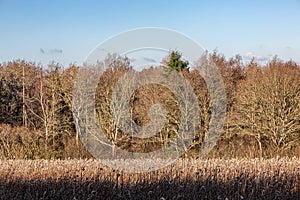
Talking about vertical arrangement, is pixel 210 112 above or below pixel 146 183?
above

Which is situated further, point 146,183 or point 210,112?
point 210,112

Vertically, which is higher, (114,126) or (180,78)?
(180,78)

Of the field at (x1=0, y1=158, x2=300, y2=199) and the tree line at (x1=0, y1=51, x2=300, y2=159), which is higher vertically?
the tree line at (x1=0, y1=51, x2=300, y2=159)

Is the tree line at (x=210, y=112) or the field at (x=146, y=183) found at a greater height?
the tree line at (x=210, y=112)

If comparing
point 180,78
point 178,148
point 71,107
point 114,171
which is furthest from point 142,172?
point 71,107

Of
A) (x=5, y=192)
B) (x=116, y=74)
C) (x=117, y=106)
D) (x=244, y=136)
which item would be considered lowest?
(x=5, y=192)

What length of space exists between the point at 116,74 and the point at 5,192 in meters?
14.4

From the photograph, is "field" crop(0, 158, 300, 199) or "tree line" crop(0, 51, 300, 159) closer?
"field" crop(0, 158, 300, 199)

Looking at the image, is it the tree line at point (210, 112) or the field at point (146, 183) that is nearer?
the field at point (146, 183)

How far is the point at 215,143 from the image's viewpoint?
20406 millimetres

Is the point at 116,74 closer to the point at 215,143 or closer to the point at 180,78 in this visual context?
the point at 180,78

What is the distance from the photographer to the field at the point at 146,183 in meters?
7.61

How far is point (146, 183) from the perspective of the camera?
8062 millimetres

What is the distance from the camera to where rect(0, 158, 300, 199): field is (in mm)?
7605
